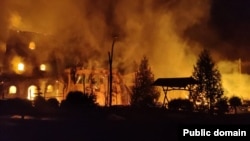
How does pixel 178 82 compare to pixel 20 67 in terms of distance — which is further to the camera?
pixel 20 67

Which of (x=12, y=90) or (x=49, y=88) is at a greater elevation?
(x=49, y=88)

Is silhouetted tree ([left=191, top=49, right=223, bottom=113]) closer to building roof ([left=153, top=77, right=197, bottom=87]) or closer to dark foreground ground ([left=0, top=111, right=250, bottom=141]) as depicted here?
building roof ([left=153, top=77, right=197, bottom=87])

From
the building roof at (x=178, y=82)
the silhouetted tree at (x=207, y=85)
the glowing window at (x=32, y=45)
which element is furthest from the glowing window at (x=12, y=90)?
the building roof at (x=178, y=82)

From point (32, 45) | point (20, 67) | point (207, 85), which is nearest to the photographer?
point (207, 85)

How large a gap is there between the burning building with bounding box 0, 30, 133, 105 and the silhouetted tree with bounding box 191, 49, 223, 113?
45.4 ft

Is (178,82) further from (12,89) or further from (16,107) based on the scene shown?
(12,89)

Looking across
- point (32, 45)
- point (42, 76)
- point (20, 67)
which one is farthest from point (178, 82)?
point (32, 45)

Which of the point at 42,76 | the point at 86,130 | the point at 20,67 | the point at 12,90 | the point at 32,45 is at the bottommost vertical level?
the point at 86,130

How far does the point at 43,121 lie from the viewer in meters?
20.6

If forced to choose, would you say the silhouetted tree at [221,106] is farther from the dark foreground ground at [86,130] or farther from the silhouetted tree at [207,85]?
the dark foreground ground at [86,130]

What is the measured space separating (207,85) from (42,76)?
1104 inches

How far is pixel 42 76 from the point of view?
58.1m

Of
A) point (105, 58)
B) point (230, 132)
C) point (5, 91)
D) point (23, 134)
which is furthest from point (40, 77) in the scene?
point (230, 132)

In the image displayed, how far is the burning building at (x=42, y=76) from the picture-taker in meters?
52.0
